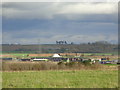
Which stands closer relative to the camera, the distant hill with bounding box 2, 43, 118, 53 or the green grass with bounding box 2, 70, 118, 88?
the green grass with bounding box 2, 70, 118, 88

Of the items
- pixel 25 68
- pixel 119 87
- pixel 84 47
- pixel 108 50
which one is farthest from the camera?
pixel 84 47

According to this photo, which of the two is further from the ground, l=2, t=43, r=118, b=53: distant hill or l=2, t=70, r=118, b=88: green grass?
l=2, t=43, r=118, b=53: distant hill

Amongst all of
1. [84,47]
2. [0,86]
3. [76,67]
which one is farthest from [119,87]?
[84,47]

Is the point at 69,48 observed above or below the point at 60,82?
above

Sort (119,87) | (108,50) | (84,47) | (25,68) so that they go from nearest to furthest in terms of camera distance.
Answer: (119,87), (25,68), (108,50), (84,47)

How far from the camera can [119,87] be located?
44.6 feet

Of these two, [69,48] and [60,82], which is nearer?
[60,82]

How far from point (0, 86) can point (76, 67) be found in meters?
17.2

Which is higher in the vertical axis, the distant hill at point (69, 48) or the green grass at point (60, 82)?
the distant hill at point (69, 48)

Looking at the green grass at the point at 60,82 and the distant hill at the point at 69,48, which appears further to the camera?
the distant hill at the point at 69,48

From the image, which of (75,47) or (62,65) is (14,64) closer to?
(62,65)

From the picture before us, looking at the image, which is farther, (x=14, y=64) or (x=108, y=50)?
(x=108, y=50)

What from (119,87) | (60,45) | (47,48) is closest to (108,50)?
(60,45)

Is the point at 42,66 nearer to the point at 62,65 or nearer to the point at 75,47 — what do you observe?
the point at 62,65
